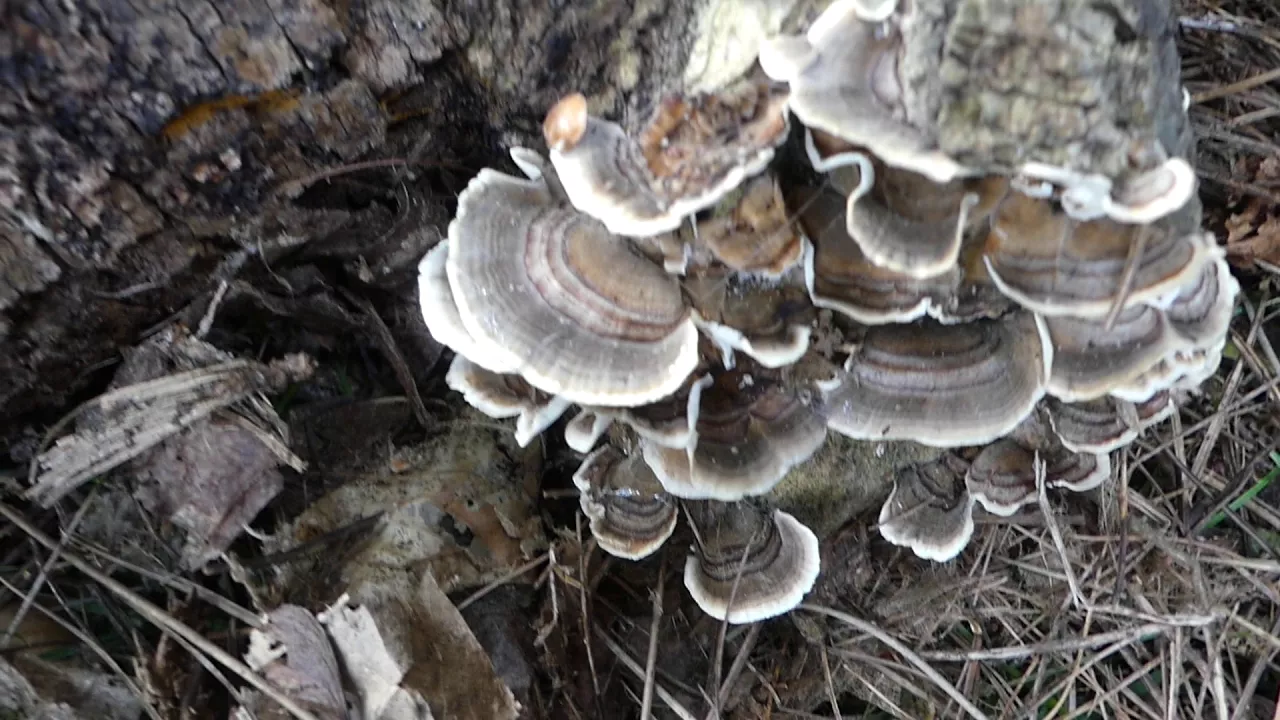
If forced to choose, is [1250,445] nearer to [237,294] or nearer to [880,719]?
[880,719]

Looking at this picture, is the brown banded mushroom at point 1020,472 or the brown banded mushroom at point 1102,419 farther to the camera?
the brown banded mushroom at point 1020,472

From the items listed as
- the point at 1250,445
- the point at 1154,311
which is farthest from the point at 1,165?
the point at 1250,445

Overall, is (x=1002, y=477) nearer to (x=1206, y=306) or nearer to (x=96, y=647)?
(x=1206, y=306)

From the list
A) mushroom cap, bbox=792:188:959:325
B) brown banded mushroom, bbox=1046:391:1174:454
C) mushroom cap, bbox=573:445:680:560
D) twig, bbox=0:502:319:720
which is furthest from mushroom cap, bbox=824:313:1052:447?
twig, bbox=0:502:319:720

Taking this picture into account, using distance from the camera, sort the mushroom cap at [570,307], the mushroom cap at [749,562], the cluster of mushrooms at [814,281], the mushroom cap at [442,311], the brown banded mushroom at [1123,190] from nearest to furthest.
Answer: the brown banded mushroom at [1123,190] < the cluster of mushrooms at [814,281] < the mushroom cap at [570,307] < the mushroom cap at [442,311] < the mushroom cap at [749,562]

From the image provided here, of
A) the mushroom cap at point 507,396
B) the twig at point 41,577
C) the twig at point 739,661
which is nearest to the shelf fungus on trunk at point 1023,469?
the twig at point 739,661

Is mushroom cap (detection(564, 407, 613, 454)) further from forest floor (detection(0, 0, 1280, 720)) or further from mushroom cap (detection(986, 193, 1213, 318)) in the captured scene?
mushroom cap (detection(986, 193, 1213, 318))

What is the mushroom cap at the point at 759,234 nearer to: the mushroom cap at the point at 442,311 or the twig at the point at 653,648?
the mushroom cap at the point at 442,311

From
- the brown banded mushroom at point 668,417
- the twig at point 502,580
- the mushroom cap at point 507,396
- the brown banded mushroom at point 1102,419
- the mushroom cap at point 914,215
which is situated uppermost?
the mushroom cap at point 914,215
